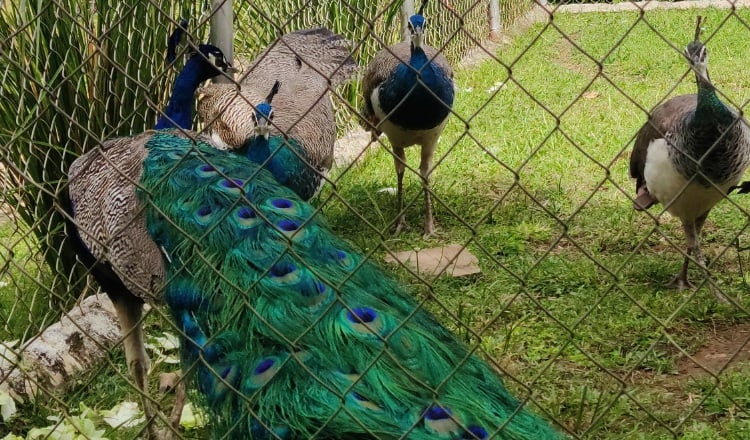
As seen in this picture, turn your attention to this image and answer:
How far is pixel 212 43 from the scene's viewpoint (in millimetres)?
4355

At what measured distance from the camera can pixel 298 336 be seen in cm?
236

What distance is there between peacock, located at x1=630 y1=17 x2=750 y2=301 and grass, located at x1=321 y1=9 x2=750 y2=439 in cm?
20

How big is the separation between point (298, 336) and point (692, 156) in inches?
91.6

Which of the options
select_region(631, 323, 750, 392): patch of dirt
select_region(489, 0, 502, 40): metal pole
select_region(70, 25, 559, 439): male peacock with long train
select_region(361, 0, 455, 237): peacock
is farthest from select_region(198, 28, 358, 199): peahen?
select_region(489, 0, 502, 40): metal pole

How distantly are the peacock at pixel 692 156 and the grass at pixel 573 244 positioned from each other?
7.7 inches

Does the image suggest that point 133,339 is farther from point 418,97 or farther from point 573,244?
point 418,97

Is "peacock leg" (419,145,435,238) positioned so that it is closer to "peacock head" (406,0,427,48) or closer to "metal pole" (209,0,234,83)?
"peacock head" (406,0,427,48)

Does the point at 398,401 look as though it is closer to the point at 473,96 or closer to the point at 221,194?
the point at 221,194

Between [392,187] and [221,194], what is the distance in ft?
11.1

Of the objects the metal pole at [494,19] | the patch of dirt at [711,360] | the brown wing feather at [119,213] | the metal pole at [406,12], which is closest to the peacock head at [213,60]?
the brown wing feather at [119,213]

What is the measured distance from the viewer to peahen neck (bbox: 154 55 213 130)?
4.14m

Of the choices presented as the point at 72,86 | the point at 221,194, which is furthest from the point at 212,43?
the point at 221,194

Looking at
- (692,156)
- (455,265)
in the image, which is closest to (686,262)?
(692,156)

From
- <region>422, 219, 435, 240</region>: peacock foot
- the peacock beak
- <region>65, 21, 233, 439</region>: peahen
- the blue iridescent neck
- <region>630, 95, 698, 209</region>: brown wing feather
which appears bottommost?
<region>65, 21, 233, 439</region>: peahen
